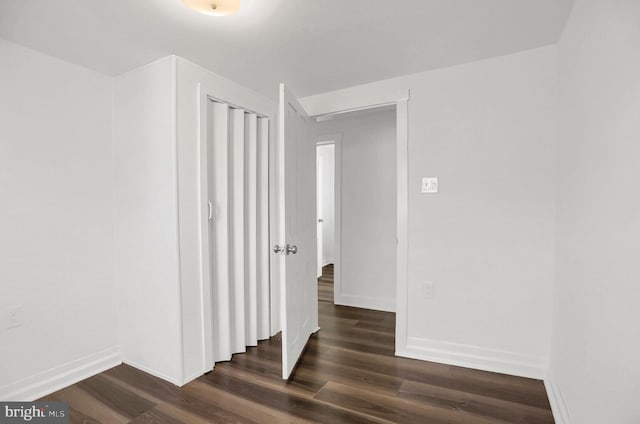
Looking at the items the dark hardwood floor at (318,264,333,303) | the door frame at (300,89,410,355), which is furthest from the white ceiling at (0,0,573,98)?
the dark hardwood floor at (318,264,333,303)

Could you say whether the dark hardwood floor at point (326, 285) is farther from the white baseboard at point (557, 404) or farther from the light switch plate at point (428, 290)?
the white baseboard at point (557, 404)

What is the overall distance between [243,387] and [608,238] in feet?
7.00

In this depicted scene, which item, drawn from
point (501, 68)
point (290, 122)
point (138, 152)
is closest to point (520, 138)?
point (501, 68)

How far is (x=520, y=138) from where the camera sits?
2.19 meters

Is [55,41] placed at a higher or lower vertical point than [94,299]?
higher

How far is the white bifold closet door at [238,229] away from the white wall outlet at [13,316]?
1.14 metres

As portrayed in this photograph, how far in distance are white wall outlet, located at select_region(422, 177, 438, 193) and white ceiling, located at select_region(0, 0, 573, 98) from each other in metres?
0.85

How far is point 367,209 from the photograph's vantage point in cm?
373

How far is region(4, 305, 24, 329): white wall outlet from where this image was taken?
1.91 metres

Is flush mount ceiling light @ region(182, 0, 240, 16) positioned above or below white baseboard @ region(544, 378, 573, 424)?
above

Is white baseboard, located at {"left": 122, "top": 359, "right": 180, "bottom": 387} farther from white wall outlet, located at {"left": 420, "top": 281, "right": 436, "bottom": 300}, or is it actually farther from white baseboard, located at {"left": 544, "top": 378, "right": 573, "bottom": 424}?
white baseboard, located at {"left": 544, "top": 378, "right": 573, "bottom": 424}

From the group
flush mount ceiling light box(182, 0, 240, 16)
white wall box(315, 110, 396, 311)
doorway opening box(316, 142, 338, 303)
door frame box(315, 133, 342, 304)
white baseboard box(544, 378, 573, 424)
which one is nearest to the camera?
flush mount ceiling light box(182, 0, 240, 16)

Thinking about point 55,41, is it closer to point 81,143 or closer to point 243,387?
point 81,143

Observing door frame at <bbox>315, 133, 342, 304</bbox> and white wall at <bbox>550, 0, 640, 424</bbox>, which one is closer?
white wall at <bbox>550, 0, 640, 424</bbox>
